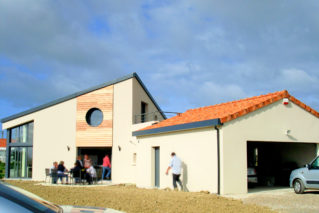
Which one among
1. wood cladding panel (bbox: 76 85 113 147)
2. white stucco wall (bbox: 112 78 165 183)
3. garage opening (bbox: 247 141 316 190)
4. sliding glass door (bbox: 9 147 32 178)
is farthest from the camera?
sliding glass door (bbox: 9 147 32 178)

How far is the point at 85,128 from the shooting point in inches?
880

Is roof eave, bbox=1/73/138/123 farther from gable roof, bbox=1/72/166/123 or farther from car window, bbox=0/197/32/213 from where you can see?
car window, bbox=0/197/32/213

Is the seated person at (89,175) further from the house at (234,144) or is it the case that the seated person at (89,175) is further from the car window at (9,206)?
the car window at (9,206)

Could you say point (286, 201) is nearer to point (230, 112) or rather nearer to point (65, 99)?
point (230, 112)

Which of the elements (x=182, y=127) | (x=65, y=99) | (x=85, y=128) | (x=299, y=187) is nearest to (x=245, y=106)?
(x=182, y=127)

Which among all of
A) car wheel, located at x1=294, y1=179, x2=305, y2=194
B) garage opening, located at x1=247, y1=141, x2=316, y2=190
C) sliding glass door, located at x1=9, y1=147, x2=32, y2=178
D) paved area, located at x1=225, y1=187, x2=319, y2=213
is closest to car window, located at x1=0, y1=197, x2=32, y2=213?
paved area, located at x1=225, y1=187, x2=319, y2=213

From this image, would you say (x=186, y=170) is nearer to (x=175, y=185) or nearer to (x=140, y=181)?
(x=175, y=185)

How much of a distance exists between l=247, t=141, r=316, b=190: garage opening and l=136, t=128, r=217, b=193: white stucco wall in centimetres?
239

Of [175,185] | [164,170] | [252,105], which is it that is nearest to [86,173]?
[164,170]

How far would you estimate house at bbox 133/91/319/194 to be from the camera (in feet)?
41.8

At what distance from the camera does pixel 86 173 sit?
1933 centimetres

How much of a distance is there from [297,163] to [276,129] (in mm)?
3333

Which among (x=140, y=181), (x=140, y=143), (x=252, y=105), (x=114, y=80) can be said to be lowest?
(x=140, y=181)

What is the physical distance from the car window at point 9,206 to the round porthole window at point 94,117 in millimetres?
19484
